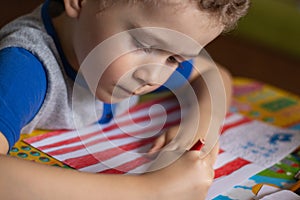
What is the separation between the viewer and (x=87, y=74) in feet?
2.16

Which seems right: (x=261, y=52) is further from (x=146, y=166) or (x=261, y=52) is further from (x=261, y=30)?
(x=146, y=166)

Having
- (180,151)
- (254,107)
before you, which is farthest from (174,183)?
(254,107)

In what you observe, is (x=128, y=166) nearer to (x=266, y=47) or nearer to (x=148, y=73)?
(x=148, y=73)

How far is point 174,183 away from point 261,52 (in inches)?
49.0

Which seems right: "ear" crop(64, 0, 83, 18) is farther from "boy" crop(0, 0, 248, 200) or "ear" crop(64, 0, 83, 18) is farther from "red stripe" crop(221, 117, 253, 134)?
"red stripe" crop(221, 117, 253, 134)

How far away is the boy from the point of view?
0.48m

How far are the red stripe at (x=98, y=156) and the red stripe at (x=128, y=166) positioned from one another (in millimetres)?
26

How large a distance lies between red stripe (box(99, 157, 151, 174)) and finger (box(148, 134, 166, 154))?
0.08 ft

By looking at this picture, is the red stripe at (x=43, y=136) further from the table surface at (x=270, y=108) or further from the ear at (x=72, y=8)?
the ear at (x=72, y=8)

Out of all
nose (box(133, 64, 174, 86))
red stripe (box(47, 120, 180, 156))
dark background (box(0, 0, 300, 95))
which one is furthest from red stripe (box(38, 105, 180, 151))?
dark background (box(0, 0, 300, 95))

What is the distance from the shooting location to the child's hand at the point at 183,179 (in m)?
0.51

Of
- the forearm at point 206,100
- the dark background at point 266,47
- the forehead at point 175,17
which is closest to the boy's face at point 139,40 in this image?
the forehead at point 175,17

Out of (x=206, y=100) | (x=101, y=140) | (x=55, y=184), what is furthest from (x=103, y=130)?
(x=55, y=184)

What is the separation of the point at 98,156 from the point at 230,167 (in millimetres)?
174
